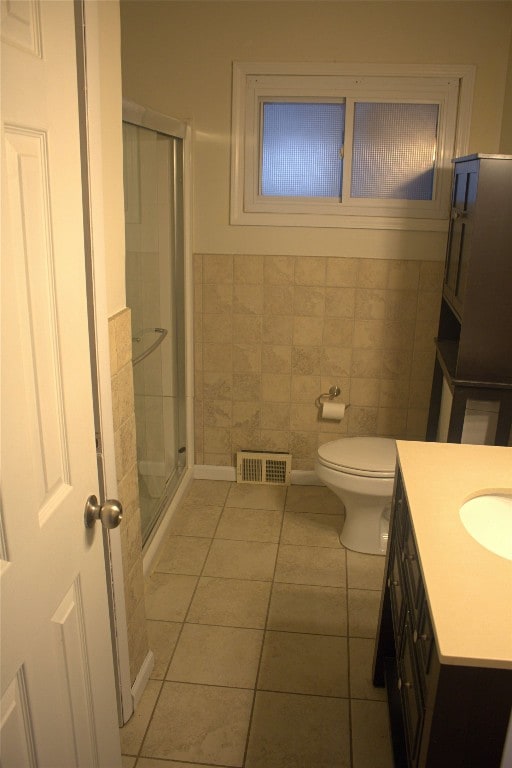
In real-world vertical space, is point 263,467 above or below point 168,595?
above

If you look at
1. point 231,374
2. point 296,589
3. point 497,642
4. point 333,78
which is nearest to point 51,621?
point 497,642

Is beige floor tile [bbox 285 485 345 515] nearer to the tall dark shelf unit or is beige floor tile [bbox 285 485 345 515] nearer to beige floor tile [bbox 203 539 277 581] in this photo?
beige floor tile [bbox 203 539 277 581]

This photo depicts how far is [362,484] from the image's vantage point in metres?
2.68

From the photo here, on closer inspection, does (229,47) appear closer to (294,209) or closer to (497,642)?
(294,209)

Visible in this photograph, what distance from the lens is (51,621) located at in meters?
1.11

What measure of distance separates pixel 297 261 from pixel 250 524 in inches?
51.8

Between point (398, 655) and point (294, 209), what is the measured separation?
2122 millimetres

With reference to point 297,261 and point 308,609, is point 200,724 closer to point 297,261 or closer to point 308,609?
point 308,609

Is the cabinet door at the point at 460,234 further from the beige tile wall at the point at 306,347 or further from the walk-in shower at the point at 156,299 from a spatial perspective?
the walk-in shower at the point at 156,299

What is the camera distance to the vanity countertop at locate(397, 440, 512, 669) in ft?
3.53

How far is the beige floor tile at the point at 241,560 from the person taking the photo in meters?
2.66

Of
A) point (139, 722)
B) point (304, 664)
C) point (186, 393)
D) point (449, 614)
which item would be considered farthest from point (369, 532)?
point (449, 614)

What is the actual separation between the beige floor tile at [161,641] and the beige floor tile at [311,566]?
51 centimetres

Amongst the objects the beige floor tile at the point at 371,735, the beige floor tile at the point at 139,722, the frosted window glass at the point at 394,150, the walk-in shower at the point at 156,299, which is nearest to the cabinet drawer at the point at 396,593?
the beige floor tile at the point at 371,735
